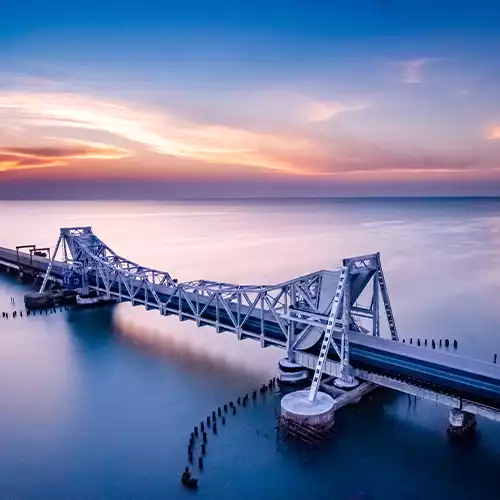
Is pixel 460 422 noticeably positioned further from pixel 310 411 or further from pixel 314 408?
pixel 310 411

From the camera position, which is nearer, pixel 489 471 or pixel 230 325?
pixel 489 471

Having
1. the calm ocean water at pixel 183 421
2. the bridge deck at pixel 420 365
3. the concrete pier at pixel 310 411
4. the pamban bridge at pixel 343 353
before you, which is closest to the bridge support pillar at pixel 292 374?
the pamban bridge at pixel 343 353

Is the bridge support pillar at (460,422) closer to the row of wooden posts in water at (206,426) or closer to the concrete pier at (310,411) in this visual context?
the concrete pier at (310,411)

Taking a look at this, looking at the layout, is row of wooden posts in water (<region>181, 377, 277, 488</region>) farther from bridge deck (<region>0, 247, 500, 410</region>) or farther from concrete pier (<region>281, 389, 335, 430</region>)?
concrete pier (<region>281, 389, 335, 430</region>)

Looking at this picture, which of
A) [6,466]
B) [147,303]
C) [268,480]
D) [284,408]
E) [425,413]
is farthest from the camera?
[147,303]

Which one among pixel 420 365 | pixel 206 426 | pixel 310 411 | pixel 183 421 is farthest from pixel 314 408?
pixel 183 421

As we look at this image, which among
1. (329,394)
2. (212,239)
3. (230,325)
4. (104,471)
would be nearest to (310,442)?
(329,394)

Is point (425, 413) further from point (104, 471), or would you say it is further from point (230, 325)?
point (104, 471)
